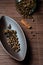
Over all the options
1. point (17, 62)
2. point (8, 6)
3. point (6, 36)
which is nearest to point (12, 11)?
point (8, 6)

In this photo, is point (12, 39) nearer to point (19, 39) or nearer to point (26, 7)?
point (19, 39)

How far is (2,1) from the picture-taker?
985mm

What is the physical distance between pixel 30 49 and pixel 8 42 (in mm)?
93

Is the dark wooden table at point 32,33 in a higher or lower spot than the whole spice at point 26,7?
lower

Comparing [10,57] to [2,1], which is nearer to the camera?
[10,57]

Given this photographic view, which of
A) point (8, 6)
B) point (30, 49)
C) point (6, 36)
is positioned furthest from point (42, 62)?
point (8, 6)

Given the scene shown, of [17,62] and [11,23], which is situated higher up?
[11,23]

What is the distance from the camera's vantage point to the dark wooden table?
85 cm

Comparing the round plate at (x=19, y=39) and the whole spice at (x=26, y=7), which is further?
the whole spice at (x=26, y=7)

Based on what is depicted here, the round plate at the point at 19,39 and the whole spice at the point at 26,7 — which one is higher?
the whole spice at the point at 26,7

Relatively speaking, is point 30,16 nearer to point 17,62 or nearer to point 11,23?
point 11,23

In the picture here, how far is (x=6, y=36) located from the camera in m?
0.88

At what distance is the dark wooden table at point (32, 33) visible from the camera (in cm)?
85

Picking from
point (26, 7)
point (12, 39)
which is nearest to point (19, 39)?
point (12, 39)
